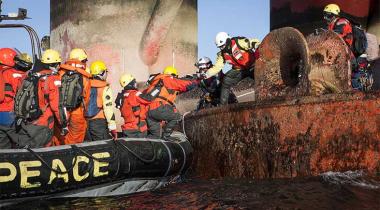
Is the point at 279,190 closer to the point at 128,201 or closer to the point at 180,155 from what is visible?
the point at 128,201

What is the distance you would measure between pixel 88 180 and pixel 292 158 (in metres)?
2.66

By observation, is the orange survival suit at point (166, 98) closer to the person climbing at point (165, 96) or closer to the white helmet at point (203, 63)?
the person climbing at point (165, 96)

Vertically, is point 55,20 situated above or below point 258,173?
above

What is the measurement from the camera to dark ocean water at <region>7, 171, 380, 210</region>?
14.5 ft

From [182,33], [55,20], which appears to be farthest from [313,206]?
[55,20]

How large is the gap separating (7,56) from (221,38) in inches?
167

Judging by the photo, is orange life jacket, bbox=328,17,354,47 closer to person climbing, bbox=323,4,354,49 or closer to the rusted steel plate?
person climbing, bbox=323,4,354,49

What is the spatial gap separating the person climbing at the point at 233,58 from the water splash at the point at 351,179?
13.3ft

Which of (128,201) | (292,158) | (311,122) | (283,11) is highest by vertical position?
(283,11)

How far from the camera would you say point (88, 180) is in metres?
6.11

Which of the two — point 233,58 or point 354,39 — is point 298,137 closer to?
point 354,39

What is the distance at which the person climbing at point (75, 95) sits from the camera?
7.56 metres

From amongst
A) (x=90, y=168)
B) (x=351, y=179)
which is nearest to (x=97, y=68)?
(x=90, y=168)

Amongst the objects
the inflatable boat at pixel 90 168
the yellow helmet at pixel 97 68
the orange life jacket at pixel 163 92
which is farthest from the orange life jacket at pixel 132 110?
the inflatable boat at pixel 90 168
